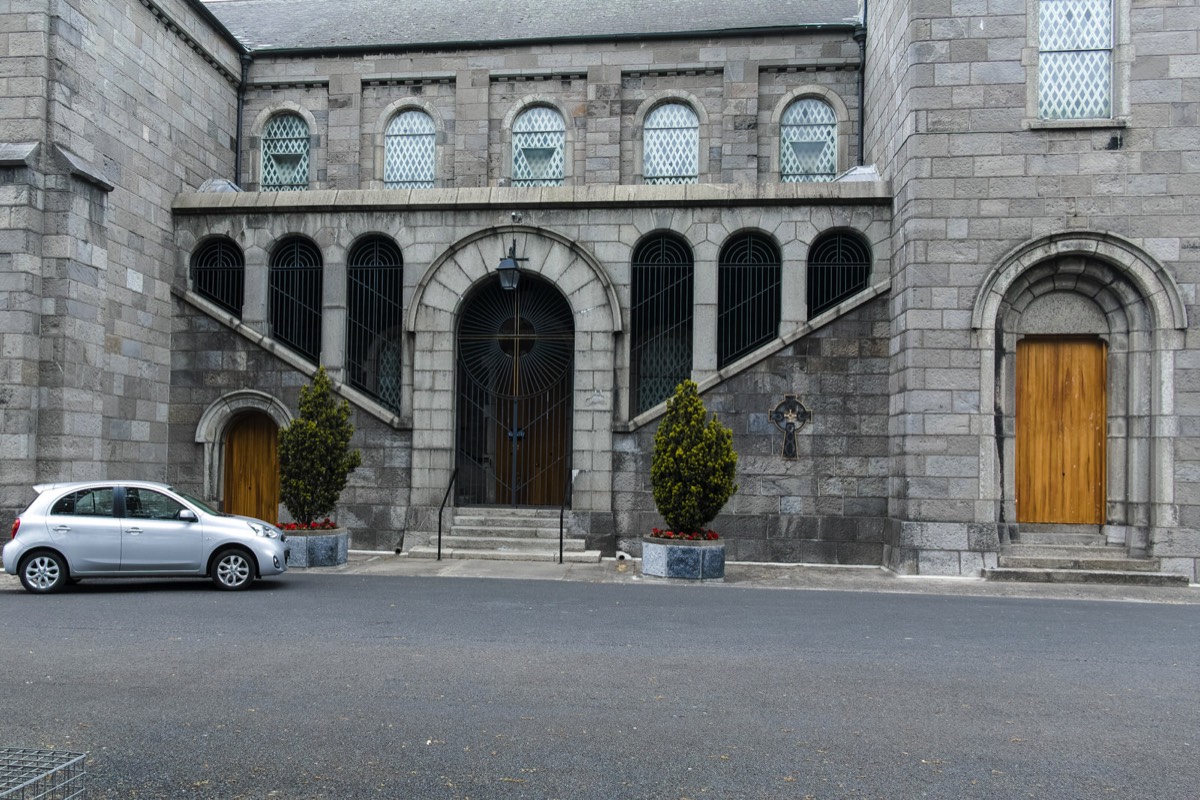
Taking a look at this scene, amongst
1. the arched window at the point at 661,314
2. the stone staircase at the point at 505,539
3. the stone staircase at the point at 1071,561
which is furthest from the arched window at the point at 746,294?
the stone staircase at the point at 1071,561

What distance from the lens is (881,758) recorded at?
5594 millimetres

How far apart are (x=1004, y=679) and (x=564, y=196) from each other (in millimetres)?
11084

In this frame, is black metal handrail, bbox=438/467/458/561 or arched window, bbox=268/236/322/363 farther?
arched window, bbox=268/236/322/363

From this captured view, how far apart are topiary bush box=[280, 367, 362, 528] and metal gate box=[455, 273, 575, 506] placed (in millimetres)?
2668

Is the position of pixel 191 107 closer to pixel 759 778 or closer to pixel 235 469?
pixel 235 469

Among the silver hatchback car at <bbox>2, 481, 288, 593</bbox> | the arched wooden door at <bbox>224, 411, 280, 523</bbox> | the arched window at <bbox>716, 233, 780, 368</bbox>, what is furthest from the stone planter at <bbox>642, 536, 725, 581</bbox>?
the arched wooden door at <bbox>224, 411, 280, 523</bbox>

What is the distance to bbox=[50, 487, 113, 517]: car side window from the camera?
39.3 feet

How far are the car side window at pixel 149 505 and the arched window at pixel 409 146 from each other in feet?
32.8

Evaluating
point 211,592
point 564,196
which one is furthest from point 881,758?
point 564,196

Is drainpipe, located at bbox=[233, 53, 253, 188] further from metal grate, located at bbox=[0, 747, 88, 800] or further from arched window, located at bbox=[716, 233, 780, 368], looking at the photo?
metal grate, located at bbox=[0, 747, 88, 800]

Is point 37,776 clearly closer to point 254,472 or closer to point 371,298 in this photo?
point 371,298

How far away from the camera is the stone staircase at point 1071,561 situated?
44.9 ft

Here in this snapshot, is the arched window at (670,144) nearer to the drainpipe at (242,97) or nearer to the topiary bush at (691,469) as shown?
the topiary bush at (691,469)

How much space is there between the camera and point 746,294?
16594 mm
